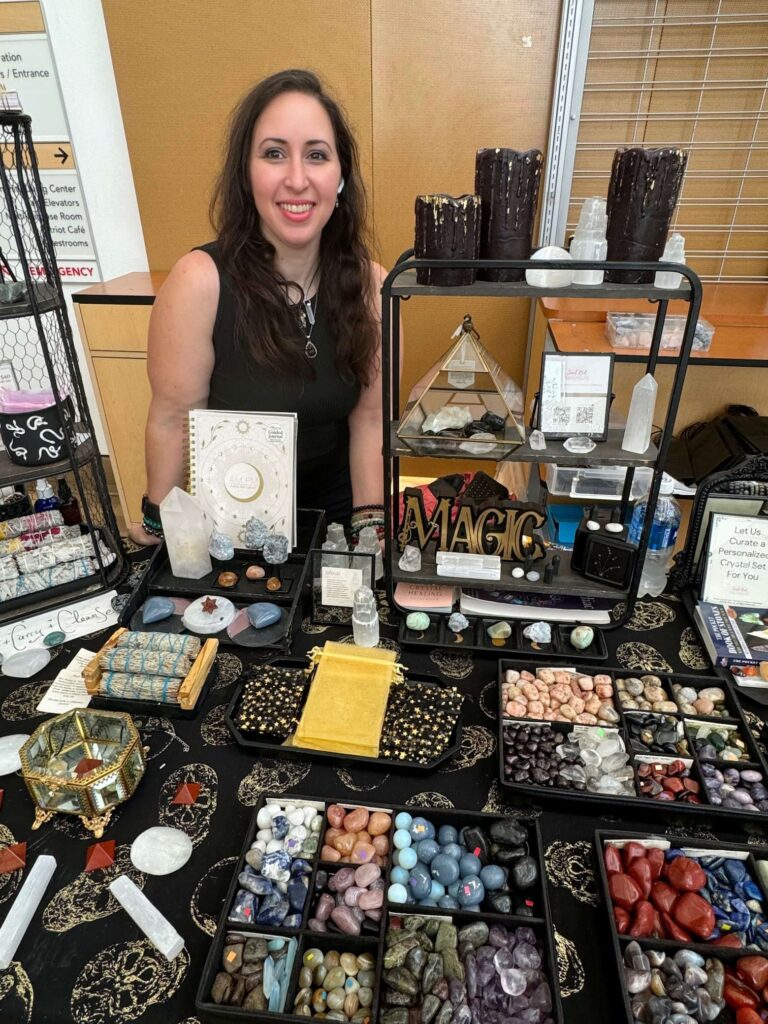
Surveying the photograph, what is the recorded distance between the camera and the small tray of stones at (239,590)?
1.29 meters

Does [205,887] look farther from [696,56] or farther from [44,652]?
[696,56]

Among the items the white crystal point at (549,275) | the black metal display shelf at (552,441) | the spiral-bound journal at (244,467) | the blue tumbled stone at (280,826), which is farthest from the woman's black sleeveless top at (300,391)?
the blue tumbled stone at (280,826)

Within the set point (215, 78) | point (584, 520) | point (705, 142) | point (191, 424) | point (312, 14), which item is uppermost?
point (312, 14)

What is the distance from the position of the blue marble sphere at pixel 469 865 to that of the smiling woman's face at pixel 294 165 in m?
1.19

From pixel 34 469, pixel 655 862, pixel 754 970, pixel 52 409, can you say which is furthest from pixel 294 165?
pixel 754 970

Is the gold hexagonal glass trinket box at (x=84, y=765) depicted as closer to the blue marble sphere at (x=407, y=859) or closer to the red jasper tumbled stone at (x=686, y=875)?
the blue marble sphere at (x=407, y=859)

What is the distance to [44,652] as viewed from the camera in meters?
1.27

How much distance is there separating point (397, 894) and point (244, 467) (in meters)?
0.85

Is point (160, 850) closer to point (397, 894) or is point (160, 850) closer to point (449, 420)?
point (397, 894)

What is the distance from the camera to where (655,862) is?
2.95 feet

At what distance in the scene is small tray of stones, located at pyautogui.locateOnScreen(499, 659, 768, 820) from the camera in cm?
98

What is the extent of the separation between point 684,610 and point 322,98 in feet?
4.27

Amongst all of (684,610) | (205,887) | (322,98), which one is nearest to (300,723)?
(205,887)

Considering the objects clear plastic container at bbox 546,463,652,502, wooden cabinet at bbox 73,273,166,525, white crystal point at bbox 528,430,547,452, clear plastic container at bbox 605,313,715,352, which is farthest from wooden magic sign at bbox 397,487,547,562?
wooden cabinet at bbox 73,273,166,525
